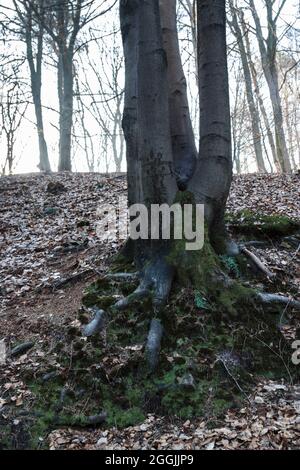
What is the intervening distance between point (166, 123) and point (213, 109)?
0.60 meters

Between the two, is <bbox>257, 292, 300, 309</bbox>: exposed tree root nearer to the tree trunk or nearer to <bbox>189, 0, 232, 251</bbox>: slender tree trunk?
<bbox>189, 0, 232, 251</bbox>: slender tree trunk

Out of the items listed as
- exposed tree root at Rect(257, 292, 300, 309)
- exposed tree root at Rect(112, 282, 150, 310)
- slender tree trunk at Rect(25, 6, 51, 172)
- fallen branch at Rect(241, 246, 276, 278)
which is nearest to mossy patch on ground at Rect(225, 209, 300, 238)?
fallen branch at Rect(241, 246, 276, 278)

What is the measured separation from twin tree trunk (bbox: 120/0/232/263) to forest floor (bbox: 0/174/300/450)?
1200 millimetres

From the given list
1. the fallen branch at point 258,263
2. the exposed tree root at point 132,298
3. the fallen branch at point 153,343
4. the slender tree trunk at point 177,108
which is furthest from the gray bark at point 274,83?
the fallen branch at point 153,343

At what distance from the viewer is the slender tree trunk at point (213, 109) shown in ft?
15.2

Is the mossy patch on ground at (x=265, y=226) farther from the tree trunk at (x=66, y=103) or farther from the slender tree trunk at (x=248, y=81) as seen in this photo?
the tree trunk at (x=66, y=103)

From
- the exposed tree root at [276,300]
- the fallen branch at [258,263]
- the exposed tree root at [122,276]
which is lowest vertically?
the exposed tree root at [276,300]

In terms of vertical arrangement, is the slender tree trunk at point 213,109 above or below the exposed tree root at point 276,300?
above

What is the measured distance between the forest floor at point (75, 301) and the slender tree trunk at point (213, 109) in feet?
4.59

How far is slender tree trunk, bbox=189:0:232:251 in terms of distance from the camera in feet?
15.2

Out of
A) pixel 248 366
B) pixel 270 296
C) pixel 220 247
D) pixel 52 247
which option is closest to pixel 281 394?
pixel 248 366

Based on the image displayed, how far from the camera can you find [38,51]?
18.4m

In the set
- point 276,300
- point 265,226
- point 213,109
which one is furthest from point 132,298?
point 265,226

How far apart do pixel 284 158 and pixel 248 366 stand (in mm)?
11839
